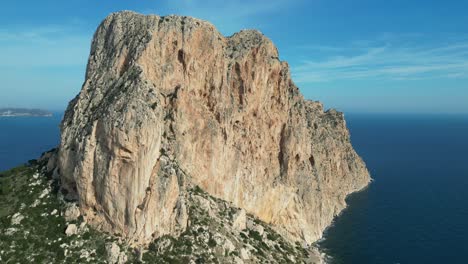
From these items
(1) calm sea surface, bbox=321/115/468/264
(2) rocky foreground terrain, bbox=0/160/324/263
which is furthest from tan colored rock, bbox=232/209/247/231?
(1) calm sea surface, bbox=321/115/468/264

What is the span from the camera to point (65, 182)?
209 feet

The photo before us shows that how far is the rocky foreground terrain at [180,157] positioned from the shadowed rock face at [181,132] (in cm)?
22

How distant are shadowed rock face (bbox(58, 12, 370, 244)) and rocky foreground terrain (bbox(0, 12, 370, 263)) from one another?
0.22 metres

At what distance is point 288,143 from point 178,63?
36930 millimetres

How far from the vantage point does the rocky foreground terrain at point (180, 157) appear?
57.5 metres

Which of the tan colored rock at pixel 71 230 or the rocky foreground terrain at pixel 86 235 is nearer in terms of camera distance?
the rocky foreground terrain at pixel 86 235

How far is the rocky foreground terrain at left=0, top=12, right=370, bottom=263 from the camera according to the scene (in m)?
57.5

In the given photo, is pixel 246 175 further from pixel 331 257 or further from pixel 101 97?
pixel 101 97

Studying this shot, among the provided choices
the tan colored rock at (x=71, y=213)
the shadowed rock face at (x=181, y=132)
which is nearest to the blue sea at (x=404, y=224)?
the shadowed rock face at (x=181, y=132)

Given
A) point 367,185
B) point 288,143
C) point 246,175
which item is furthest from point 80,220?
point 367,185

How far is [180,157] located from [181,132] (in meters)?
4.54

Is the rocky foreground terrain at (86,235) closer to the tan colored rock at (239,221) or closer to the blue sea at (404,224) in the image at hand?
the tan colored rock at (239,221)

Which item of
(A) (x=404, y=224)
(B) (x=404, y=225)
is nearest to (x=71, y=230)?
(B) (x=404, y=225)

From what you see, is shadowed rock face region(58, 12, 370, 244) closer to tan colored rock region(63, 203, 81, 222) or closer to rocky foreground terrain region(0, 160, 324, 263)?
tan colored rock region(63, 203, 81, 222)
